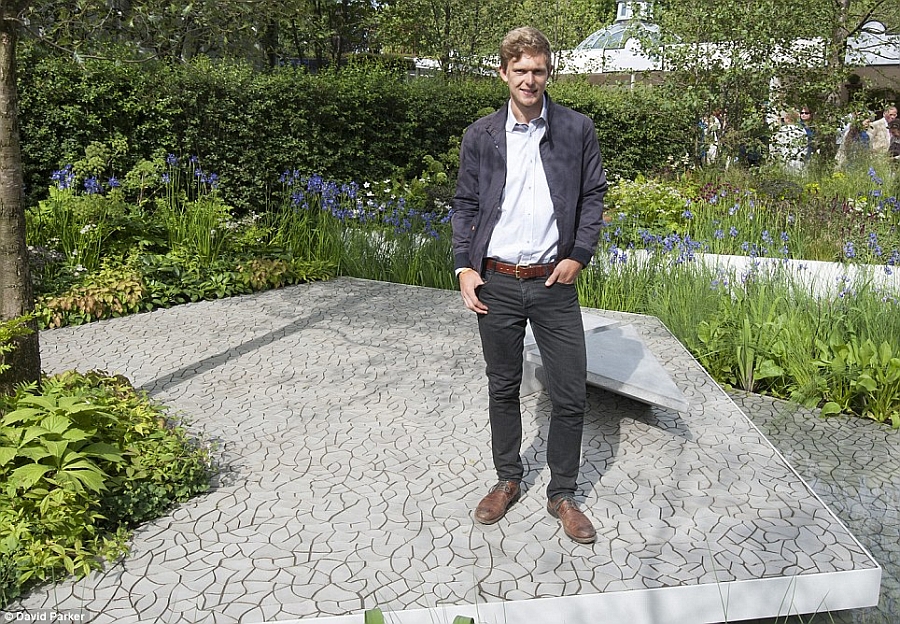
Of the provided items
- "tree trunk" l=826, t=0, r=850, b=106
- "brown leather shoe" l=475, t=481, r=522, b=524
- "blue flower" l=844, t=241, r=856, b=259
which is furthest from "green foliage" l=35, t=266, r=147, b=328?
"tree trunk" l=826, t=0, r=850, b=106

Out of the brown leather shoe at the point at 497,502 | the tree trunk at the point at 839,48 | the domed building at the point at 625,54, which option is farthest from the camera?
the domed building at the point at 625,54

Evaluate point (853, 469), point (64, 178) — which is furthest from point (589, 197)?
point (64, 178)

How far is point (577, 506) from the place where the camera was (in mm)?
3428

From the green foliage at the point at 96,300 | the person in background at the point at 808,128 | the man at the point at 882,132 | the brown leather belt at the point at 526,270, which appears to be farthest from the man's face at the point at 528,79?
the man at the point at 882,132

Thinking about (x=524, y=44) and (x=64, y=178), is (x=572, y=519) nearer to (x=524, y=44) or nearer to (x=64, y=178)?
(x=524, y=44)

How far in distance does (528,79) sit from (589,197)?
48cm

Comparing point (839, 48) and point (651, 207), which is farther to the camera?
point (839, 48)

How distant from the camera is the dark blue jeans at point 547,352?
9.95 feet

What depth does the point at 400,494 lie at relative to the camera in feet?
11.7

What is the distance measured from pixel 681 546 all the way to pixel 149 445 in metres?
2.19

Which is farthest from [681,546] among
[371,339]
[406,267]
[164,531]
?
[406,267]

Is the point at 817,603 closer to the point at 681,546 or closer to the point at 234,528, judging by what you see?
the point at 681,546

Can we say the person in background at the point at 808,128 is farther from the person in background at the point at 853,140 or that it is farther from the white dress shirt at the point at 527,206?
the white dress shirt at the point at 527,206

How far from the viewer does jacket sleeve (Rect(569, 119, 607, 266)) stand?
301 cm
